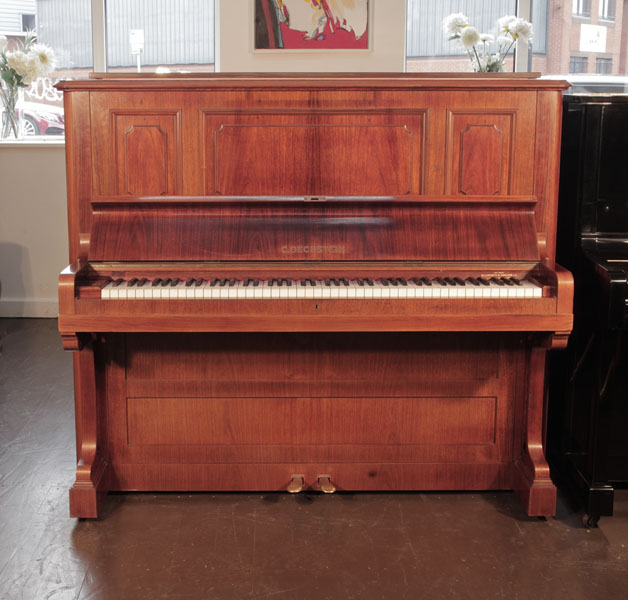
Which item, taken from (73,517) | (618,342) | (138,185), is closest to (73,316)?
(138,185)

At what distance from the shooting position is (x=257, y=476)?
117 inches

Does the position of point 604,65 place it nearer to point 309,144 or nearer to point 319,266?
point 309,144

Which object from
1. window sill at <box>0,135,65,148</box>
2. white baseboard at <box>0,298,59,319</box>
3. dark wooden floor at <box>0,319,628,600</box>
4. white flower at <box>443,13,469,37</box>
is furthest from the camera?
white baseboard at <box>0,298,59,319</box>

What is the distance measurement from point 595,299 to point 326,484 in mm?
1188

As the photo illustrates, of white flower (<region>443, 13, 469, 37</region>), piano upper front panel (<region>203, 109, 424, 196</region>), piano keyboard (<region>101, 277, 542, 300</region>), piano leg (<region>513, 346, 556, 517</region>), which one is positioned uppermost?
white flower (<region>443, 13, 469, 37</region>)

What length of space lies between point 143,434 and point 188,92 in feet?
4.23

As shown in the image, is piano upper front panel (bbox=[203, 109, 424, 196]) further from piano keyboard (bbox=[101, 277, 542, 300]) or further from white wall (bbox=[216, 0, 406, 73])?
white wall (bbox=[216, 0, 406, 73])

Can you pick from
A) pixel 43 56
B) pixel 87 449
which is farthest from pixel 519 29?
pixel 87 449

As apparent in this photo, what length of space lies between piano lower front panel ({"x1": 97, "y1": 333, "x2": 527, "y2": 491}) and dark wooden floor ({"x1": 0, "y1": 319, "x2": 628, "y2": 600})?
112mm

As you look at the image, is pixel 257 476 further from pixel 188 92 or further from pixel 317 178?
pixel 188 92

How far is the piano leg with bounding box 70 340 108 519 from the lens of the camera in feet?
9.06

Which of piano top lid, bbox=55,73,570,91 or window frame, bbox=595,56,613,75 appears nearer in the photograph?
piano top lid, bbox=55,73,570,91

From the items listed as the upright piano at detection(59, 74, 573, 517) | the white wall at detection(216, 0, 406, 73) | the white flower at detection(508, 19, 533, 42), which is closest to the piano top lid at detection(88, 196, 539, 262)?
the upright piano at detection(59, 74, 573, 517)

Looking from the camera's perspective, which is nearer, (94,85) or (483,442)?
(94,85)
